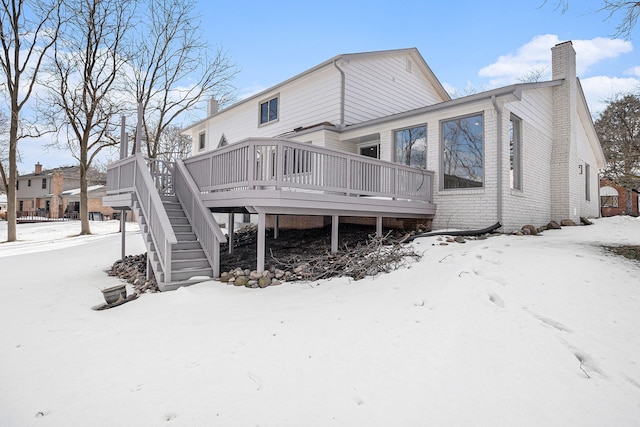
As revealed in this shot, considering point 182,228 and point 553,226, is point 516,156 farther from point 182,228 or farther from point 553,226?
point 182,228

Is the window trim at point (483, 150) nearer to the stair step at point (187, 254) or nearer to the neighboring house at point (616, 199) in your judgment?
the stair step at point (187, 254)

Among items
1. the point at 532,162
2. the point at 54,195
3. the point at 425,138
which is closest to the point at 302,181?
the point at 425,138

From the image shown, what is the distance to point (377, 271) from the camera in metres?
5.82

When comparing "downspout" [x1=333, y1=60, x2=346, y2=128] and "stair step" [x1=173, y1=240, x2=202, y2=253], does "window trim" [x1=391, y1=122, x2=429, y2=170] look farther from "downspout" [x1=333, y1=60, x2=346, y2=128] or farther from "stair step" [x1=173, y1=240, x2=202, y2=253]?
"stair step" [x1=173, y1=240, x2=202, y2=253]

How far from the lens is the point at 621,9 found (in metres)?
6.95

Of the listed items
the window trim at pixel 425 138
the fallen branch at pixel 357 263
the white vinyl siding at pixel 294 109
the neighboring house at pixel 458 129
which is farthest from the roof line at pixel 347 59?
the fallen branch at pixel 357 263

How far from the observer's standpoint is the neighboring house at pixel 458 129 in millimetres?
8516

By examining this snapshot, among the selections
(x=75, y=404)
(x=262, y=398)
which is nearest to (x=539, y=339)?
(x=262, y=398)

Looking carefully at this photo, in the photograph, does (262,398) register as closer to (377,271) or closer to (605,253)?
(377,271)

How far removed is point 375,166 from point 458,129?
267 cm

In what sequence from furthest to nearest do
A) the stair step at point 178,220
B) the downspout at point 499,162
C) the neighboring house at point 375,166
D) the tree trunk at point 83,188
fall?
the tree trunk at point 83,188 < the downspout at point 499,162 < the stair step at point 178,220 < the neighboring house at point 375,166

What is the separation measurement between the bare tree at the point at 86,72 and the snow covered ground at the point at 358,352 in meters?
15.9

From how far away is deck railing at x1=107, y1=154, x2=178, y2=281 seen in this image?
6.24 metres

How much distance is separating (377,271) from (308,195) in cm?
198
